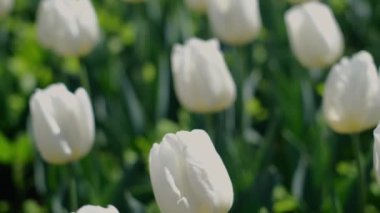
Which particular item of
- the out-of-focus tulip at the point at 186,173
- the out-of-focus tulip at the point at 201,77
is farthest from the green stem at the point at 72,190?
the out-of-focus tulip at the point at 186,173

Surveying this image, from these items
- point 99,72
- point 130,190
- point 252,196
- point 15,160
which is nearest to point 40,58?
point 99,72

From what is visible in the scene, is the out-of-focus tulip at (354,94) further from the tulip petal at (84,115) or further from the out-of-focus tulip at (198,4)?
the out-of-focus tulip at (198,4)

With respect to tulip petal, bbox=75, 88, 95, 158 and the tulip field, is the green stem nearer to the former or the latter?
the tulip field

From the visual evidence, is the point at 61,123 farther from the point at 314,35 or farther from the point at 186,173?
the point at 314,35

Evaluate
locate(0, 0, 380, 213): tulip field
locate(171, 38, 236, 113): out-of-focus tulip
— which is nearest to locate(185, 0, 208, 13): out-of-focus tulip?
locate(0, 0, 380, 213): tulip field

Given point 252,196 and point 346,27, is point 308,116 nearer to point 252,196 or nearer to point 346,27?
point 252,196

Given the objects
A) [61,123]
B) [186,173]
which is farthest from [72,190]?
[186,173]
